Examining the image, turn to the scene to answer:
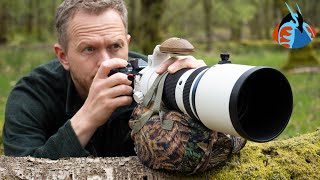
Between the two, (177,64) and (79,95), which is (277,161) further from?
(79,95)

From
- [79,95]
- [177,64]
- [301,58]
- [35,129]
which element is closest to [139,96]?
[177,64]

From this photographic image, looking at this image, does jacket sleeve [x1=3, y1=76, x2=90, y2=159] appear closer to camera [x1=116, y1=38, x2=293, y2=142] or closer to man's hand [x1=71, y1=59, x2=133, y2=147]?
man's hand [x1=71, y1=59, x2=133, y2=147]

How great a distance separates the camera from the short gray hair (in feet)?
8.01

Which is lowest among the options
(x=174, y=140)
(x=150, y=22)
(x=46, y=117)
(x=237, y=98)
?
(x=150, y=22)

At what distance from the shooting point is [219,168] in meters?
1.93

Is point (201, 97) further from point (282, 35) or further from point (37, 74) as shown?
point (37, 74)

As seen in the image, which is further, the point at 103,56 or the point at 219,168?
the point at 103,56

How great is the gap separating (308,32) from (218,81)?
20.9 inches

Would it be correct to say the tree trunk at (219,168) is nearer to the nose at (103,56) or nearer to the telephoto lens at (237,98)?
the telephoto lens at (237,98)

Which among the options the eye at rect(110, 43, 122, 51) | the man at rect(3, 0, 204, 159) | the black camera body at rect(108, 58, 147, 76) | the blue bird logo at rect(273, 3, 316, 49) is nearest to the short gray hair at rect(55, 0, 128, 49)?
the man at rect(3, 0, 204, 159)

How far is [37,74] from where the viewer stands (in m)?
2.73

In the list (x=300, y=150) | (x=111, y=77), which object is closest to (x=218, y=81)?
(x=111, y=77)

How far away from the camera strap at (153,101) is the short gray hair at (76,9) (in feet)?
2.52

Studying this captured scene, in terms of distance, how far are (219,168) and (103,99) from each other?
0.56m
